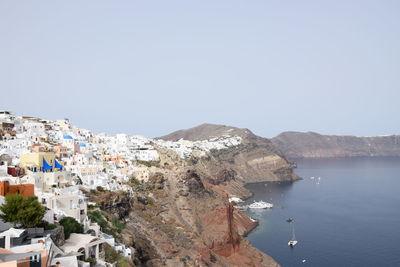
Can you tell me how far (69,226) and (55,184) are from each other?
1299 centimetres

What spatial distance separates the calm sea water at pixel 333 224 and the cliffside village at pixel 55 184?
2956cm

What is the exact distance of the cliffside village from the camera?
2098 cm

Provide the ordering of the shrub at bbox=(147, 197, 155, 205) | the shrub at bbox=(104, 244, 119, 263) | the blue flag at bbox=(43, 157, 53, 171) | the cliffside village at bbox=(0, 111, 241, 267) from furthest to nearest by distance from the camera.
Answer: the shrub at bbox=(147, 197, 155, 205) → the blue flag at bbox=(43, 157, 53, 171) → the shrub at bbox=(104, 244, 119, 263) → the cliffside village at bbox=(0, 111, 241, 267)

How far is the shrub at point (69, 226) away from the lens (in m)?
27.6

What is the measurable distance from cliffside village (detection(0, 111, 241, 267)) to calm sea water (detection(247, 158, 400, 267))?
2956 cm

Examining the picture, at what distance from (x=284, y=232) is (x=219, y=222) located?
24.6 m

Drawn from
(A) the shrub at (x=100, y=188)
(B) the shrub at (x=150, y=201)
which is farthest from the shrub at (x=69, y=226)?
(B) the shrub at (x=150, y=201)

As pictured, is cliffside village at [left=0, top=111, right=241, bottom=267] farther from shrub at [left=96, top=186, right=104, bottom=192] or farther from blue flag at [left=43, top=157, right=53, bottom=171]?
shrub at [left=96, top=186, right=104, bottom=192]

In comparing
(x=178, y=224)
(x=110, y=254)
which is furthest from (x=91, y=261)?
(x=178, y=224)

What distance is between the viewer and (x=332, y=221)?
94.4 meters

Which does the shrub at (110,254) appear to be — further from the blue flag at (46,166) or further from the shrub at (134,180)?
the shrub at (134,180)

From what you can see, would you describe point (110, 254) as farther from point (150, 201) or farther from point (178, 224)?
point (150, 201)

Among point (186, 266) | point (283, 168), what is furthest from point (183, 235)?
point (283, 168)

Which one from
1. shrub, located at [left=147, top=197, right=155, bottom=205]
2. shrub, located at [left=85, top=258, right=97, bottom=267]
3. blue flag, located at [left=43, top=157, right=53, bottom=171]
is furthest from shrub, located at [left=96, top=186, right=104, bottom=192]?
shrub, located at [left=85, top=258, right=97, bottom=267]
